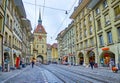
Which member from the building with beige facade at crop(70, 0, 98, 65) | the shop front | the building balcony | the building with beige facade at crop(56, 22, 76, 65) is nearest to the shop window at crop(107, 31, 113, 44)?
the shop front

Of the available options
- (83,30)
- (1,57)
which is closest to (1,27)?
(1,57)

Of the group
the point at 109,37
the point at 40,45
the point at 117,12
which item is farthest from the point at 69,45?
the point at 40,45

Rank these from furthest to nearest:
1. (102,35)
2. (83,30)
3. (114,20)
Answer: (83,30), (102,35), (114,20)

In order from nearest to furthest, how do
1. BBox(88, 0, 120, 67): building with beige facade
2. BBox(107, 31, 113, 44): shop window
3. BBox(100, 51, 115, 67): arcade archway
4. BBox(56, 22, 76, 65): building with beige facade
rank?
BBox(88, 0, 120, 67): building with beige facade, BBox(107, 31, 113, 44): shop window, BBox(100, 51, 115, 67): arcade archway, BBox(56, 22, 76, 65): building with beige facade

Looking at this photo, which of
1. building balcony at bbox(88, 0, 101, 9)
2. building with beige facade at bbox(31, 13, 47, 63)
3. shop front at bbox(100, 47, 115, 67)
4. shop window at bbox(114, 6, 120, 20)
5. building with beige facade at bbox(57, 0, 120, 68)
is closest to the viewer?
shop window at bbox(114, 6, 120, 20)

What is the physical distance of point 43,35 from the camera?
362ft

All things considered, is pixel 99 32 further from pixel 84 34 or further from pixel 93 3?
pixel 84 34

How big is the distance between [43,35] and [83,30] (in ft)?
221

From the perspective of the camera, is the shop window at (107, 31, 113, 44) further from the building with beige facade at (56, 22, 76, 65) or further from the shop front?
the building with beige facade at (56, 22, 76, 65)

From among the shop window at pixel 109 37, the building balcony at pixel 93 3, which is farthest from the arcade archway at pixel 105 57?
the building balcony at pixel 93 3

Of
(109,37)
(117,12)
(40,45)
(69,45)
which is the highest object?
(117,12)

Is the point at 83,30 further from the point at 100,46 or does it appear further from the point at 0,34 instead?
the point at 0,34

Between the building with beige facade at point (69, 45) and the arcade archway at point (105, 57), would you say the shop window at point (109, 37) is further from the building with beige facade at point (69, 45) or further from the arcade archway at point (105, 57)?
the building with beige facade at point (69, 45)

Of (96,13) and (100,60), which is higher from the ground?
(96,13)
